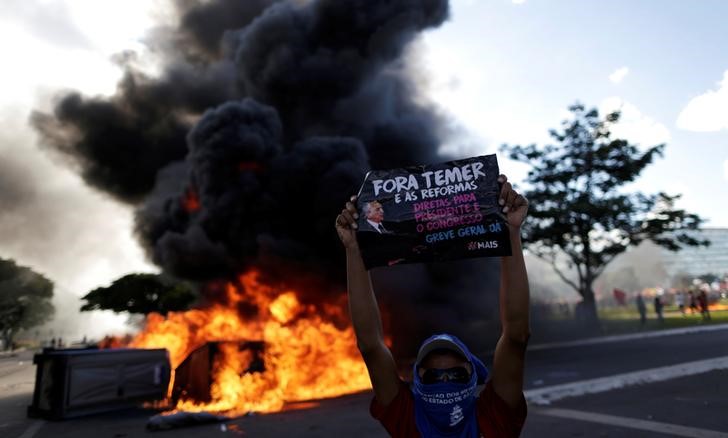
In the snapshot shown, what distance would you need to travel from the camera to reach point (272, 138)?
22328 mm

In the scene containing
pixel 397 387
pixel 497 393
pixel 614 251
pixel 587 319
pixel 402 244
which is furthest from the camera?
pixel 587 319

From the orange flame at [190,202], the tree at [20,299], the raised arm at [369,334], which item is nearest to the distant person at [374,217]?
the raised arm at [369,334]

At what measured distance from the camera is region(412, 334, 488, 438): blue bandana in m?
2.13

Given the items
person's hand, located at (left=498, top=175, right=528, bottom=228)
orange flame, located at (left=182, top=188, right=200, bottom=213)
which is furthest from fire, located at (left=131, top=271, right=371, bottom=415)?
person's hand, located at (left=498, top=175, right=528, bottom=228)

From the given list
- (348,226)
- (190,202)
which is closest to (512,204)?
(348,226)

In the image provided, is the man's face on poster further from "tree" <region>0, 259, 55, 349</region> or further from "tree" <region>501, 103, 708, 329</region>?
"tree" <region>0, 259, 55, 349</region>

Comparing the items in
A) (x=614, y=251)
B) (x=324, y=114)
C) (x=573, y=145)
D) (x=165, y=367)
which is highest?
(x=324, y=114)

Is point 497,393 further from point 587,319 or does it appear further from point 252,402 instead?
point 587,319

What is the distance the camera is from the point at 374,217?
8.52ft

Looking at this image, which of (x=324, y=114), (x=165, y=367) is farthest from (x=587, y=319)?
(x=165, y=367)

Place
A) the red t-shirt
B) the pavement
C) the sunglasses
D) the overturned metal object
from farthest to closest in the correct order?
the overturned metal object < the pavement < the sunglasses < the red t-shirt

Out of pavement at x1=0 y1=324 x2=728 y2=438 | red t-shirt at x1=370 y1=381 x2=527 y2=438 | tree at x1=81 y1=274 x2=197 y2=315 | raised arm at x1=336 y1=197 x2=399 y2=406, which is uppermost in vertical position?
tree at x1=81 y1=274 x2=197 y2=315

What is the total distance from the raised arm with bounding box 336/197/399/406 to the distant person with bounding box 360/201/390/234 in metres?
0.19

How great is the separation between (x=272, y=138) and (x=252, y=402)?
13.9m
